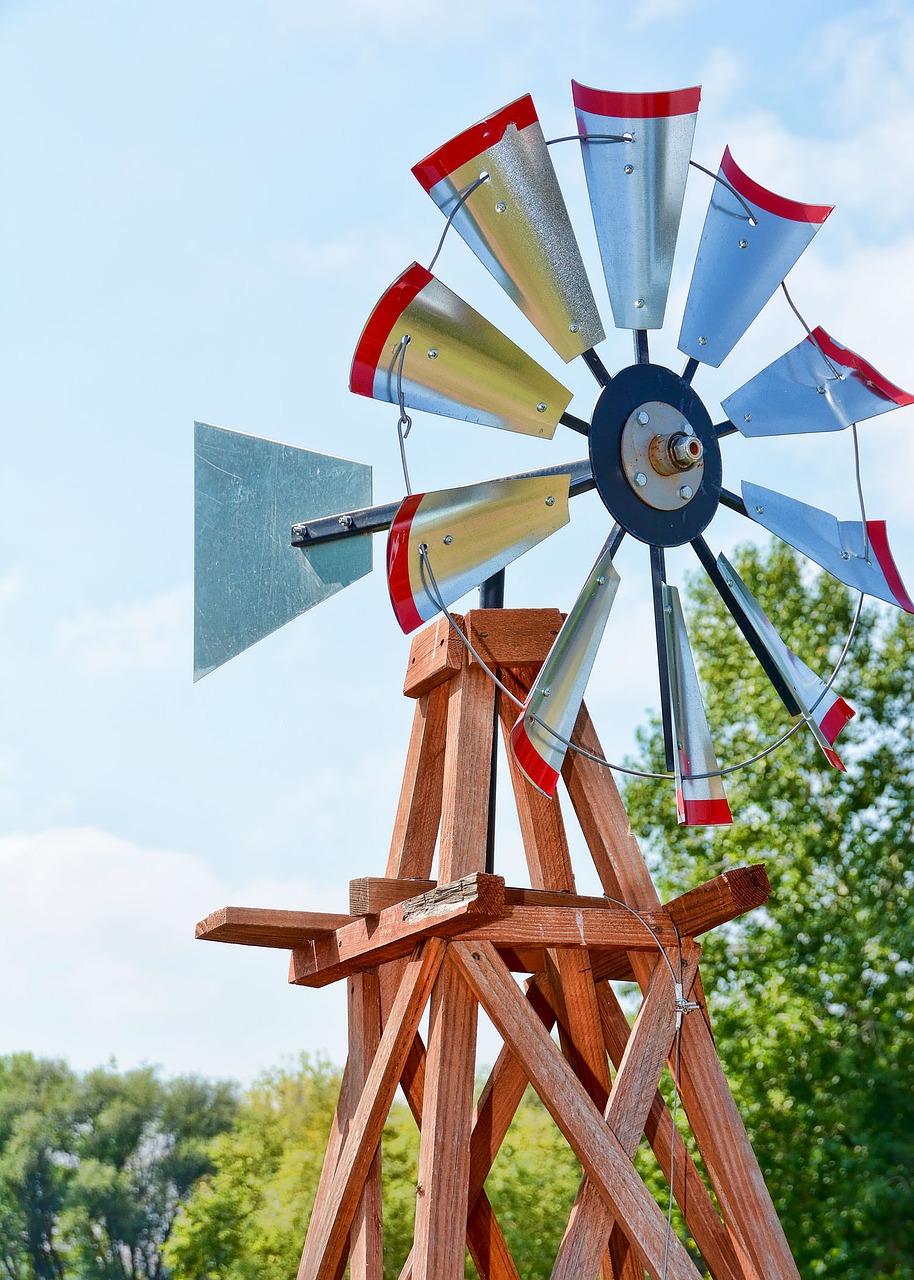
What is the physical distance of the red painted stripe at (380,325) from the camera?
10.7ft

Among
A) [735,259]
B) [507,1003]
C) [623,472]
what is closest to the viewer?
[507,1003]

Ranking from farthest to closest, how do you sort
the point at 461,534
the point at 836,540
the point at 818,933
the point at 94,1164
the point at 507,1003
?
the point at 94,1164
the point at 818,933
the point at 836,540
the point at 461,534
the point at 507,1003

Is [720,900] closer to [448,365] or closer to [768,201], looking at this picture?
[448,365]

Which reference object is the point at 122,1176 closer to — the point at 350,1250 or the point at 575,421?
the point at 350,1250

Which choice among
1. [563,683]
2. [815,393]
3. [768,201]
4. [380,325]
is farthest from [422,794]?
[768,201]

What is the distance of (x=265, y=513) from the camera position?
161 inches

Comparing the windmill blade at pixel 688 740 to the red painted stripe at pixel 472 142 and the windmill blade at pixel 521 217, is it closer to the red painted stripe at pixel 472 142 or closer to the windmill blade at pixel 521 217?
the windmill blade at pixel 521 217

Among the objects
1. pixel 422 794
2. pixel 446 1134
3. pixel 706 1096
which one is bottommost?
pixel 446 1134

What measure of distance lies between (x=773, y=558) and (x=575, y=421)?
34.8 feet

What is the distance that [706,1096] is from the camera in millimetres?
3623

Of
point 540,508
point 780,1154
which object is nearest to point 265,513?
point 540,508

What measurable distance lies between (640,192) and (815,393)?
2.92 ft

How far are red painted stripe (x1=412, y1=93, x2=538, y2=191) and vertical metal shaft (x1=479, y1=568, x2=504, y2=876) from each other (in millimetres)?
1052

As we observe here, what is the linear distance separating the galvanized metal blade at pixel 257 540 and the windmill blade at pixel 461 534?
61 cm
